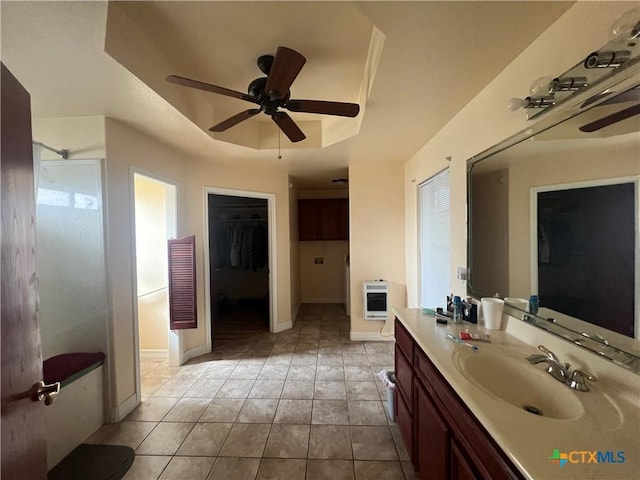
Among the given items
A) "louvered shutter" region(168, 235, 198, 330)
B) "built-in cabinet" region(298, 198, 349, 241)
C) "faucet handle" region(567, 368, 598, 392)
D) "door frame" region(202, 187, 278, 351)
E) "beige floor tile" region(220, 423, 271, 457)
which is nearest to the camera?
"faucet handle" region(567, 368, 598, 392)

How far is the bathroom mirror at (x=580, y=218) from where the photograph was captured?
2.86ft

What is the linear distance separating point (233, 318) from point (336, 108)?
406cm

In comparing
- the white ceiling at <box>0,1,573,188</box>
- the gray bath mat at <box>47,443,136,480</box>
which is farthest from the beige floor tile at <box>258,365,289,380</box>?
the white ceiling at <box>0,1,573,188</box>

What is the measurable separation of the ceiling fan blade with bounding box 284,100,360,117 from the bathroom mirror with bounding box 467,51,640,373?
3.04 ft

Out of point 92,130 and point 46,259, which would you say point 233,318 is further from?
point 92,130

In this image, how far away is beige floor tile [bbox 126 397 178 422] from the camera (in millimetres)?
2109

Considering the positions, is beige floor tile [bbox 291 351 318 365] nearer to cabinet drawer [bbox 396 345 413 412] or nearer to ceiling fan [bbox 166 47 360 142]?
cabinet drawer [bbox 396 345 413 412]

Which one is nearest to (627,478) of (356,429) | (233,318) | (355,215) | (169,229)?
(356,429)

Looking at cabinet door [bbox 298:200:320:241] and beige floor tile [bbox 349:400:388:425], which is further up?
cabinet door [bbox 298:200:320:241]

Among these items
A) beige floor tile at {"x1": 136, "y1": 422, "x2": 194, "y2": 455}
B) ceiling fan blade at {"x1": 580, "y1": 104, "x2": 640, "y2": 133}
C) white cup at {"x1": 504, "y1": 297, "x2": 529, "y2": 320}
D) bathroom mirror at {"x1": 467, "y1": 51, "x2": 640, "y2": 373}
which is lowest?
beige floor tile at {"x1": 136, "y1": 422, "x2": 194, "y2": 455}

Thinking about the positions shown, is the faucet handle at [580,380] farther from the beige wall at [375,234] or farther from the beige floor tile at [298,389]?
the beige wall at [375,234]

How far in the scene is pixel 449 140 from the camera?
2.19 m

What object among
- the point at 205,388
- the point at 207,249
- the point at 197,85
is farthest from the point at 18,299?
the point at 207,249

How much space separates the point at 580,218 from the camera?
1047 mm
